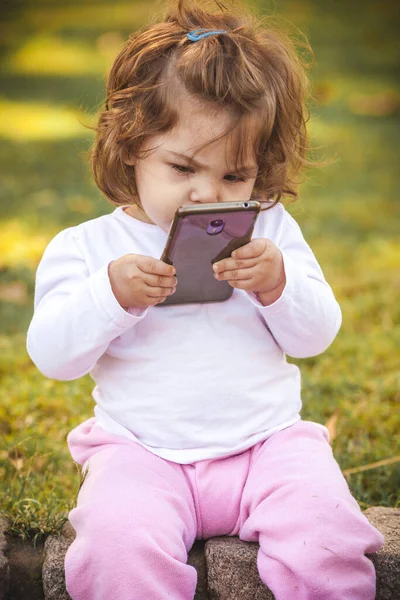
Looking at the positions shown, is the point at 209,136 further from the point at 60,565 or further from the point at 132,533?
the point at 60,565

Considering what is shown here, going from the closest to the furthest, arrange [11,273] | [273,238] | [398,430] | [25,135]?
1. [273,238]
2. [398,430]
3. [11,273]
4. [25,135]

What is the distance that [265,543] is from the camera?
169 cm

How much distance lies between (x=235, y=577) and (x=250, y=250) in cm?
67

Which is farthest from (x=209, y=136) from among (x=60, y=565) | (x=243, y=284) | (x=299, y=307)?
(x=60, y=565)

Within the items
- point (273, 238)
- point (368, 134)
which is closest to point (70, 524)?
point (273, 238)

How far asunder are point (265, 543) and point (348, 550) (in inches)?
6.6

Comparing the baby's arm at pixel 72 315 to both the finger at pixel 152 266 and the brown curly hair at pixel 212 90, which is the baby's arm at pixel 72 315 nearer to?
the finger at pixel 152 266

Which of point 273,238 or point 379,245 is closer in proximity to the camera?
point 273,238

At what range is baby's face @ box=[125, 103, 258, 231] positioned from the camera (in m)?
1.77

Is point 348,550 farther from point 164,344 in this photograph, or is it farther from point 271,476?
point 164,344

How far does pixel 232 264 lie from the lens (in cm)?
176

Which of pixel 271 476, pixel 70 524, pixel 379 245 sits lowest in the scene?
pixel 379 245

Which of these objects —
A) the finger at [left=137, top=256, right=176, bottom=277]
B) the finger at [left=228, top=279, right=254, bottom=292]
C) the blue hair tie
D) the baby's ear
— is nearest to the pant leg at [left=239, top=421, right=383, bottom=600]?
the finger at [left=228, top=279, right=254, bottom=292]

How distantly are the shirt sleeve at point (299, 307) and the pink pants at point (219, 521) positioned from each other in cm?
20
